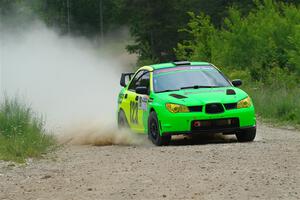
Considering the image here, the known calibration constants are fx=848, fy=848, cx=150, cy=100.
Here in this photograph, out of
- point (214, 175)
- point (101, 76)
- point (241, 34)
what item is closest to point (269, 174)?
point (214, 175)

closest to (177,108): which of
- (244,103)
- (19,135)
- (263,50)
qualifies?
(244,103)

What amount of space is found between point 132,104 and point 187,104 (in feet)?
7.69

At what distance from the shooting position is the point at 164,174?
34.0 ft

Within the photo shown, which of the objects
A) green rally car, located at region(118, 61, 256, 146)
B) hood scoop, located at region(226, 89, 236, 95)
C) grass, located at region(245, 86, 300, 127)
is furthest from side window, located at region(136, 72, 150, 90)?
grass, located at region(245, 86, 300, 127)

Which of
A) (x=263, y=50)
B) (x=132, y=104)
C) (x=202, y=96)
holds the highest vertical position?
(x=263, y=50)

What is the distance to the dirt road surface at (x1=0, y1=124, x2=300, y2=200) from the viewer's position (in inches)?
357

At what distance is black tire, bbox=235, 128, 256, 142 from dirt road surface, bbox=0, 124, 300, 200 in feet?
2.78

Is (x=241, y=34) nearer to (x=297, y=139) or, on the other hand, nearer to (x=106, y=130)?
(x=106, y=130)

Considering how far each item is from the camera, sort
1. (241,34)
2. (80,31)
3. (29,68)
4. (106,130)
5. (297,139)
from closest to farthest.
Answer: (297,139)
(106,130)
(241,34)
(29,68)
(80,31)

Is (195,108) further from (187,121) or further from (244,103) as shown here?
(244,103)

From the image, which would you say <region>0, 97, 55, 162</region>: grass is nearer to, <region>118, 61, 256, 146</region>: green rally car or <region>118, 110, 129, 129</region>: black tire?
<region>118, 110, 129, 129</region>: black tire

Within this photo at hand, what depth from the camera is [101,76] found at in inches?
1545

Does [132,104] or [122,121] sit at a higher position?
[132,104]

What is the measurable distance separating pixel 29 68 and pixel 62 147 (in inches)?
1137
